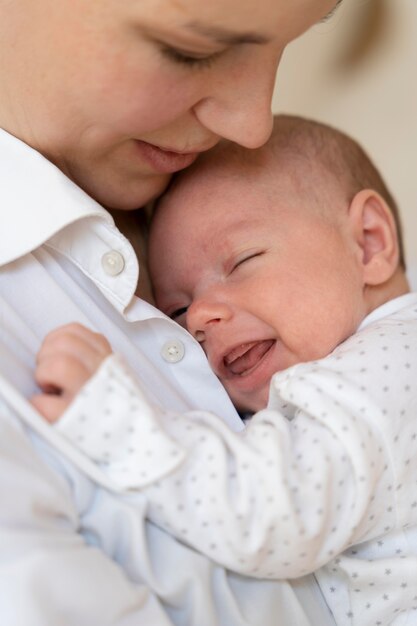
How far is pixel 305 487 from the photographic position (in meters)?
1.18

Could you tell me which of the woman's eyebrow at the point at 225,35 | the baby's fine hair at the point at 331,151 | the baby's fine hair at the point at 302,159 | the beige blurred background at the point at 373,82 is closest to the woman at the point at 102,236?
the woman's eyebrow at the point at 225,35

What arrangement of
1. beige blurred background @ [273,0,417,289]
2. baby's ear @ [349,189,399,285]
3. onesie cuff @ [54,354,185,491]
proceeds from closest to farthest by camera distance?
onesie cuff @ [54,354,185,491], baby's ear @ [349,189,399,285], beige blurred background @ [273,0,417,289]

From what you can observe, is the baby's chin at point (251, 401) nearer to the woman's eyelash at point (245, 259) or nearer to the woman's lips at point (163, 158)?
the woman's eyelash at point (245, 259)

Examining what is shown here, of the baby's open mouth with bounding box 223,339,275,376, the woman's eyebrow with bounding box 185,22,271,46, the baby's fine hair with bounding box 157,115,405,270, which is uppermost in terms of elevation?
the woman's eyebrow with bounding box 185,22,271,46

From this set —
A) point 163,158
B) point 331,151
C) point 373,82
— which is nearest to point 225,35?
point 163,158

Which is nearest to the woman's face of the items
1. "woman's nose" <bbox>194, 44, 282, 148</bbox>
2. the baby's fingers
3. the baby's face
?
"woman's nose" <bbox>194, 44, 282, 148</bbox>

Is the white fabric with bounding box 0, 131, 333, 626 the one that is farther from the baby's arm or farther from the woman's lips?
the woman's lips

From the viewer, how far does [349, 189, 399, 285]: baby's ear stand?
159cm

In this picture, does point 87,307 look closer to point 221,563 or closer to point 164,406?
point 164,406

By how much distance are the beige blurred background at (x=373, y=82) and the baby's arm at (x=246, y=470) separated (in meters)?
1.08

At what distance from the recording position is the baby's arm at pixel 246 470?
1.12 metres

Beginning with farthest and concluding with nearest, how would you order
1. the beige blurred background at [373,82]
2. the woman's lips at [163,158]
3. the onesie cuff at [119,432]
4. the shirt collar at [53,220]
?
the beige blurred background at [373,82] → the woman's lips at [163,158] → the shirt collar at [53,220] → the onesie cuff at [119,432]

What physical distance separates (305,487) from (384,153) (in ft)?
4.36

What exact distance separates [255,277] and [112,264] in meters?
0.25
